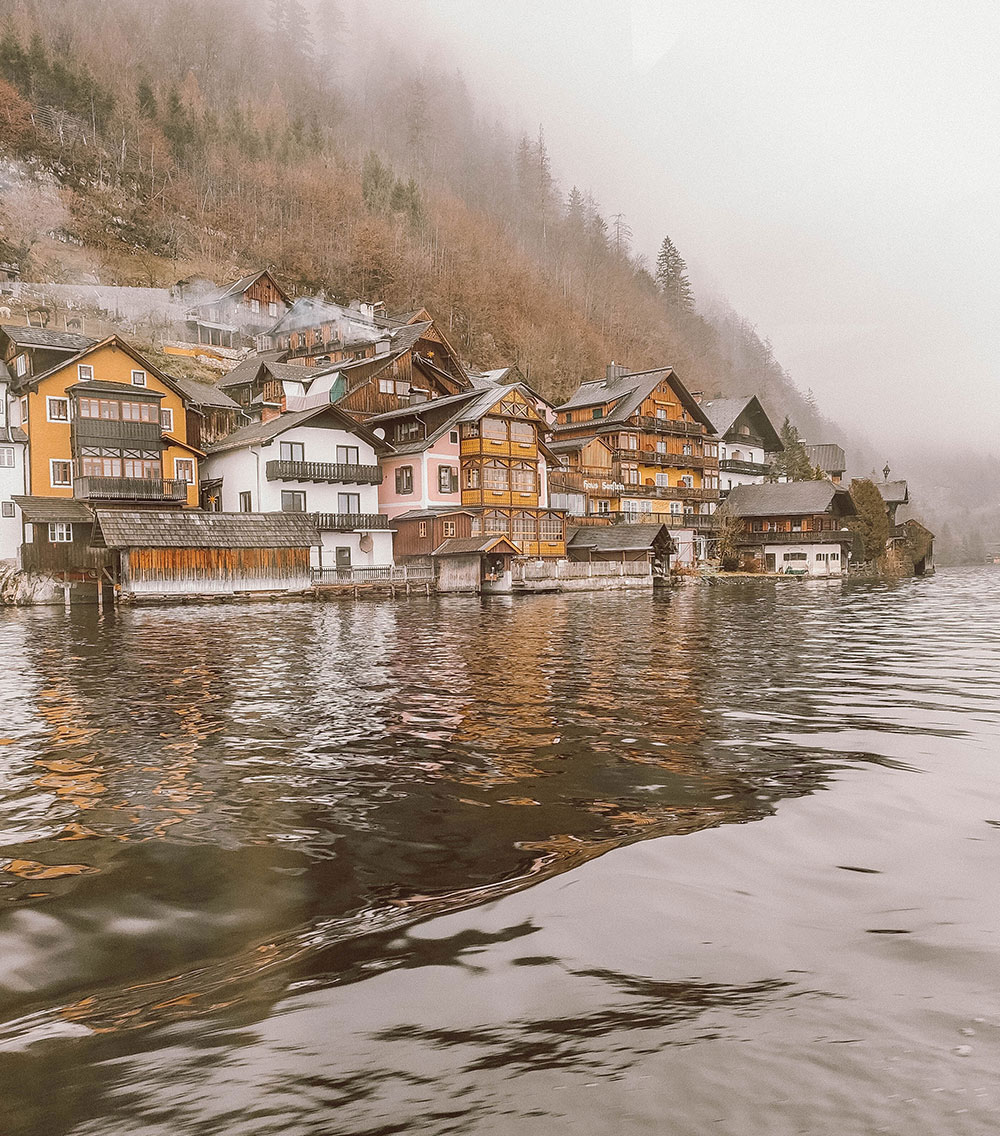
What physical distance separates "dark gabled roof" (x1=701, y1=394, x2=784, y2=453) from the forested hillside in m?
23.3

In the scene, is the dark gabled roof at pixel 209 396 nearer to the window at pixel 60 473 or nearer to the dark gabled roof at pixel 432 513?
the window at pixel 60 473

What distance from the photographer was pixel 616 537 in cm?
7294

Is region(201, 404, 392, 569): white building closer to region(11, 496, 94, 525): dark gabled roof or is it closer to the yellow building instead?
the yellow building

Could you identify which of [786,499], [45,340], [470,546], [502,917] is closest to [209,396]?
[45,340]

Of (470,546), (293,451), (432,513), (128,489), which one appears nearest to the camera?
(128,489)

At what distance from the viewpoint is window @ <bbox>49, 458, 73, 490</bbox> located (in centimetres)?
5278

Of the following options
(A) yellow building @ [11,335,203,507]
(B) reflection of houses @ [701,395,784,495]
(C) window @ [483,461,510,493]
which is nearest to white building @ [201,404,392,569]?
(A) yellow building @ [11,335,203,507]

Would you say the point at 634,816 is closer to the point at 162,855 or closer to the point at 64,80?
the point at 162,855

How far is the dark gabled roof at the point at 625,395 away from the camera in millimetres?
87250

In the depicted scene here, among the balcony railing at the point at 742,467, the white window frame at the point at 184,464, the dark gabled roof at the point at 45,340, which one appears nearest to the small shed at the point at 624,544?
the white window frame at the point at 184,464

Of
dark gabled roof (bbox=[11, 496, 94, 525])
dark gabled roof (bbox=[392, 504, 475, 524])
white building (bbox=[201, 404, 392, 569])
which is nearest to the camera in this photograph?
dark gabled roof (bbox=[11, 496, 94, 525])

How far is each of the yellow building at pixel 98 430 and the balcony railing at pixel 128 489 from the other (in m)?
0.06

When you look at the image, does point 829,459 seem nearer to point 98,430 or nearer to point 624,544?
point 624,544

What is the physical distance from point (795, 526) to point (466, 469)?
144ft
